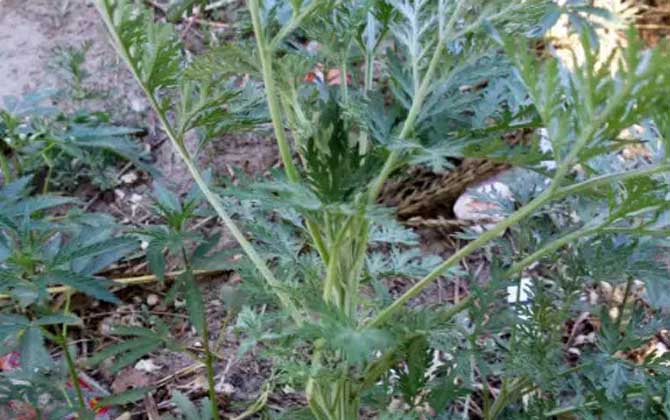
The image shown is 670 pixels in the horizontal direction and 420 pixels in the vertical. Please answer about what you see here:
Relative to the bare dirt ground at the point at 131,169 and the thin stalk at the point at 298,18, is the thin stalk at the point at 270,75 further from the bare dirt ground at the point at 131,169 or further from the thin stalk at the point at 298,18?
the bare dirt ground at the point at 131,169

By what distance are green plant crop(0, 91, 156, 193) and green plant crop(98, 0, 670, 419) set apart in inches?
20.3

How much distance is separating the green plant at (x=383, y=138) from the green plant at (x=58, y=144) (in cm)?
52

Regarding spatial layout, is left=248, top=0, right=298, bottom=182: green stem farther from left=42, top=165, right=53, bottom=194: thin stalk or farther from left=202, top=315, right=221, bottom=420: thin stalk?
left=42, top=165, right=53, bottom=194: thin stalk

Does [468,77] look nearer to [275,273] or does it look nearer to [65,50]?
[275,273]

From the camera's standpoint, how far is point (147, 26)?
729 millimetres


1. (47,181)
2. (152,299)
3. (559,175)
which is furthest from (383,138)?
(47,181)

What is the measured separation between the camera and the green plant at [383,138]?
604mm

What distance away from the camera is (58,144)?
4.40 feet

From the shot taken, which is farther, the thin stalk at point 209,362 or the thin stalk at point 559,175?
the thin stalk at point 209,362

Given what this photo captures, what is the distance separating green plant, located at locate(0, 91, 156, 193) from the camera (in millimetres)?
1336

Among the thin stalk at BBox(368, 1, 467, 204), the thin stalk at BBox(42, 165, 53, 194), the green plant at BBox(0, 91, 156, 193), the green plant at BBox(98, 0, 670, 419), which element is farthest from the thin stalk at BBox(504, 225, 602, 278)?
the thin stalk at BBox(42, 165, 53, 194)

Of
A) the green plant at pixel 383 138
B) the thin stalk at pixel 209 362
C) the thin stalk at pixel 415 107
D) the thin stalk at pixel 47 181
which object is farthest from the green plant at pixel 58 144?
the thin stalk at pixel 415 107

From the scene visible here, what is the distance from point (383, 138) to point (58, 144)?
2.78 ft

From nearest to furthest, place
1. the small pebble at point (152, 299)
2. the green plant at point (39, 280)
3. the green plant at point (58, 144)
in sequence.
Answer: the green plant at point (39, 280)
the green plant at point (58, 144)
the small pebble at point (152, 299)
